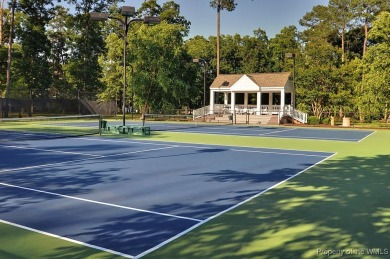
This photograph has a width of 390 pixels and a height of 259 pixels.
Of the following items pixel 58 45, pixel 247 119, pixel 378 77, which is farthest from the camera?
pixel 58 45

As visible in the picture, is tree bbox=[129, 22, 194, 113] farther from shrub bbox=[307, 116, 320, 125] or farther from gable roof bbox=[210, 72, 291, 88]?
shrub bbox=[307, 116, 320, 125]

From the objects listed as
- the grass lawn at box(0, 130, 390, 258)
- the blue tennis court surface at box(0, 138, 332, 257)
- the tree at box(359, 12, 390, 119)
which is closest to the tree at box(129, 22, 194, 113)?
the tree at box(359, 12, 390, 119)

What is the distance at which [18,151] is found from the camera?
15.4 metres

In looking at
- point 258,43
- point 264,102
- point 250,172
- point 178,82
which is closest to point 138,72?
point 178,82

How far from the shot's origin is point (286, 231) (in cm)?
586

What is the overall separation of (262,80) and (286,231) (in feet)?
130

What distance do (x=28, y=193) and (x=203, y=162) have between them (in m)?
5.87

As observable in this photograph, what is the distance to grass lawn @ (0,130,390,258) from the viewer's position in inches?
198

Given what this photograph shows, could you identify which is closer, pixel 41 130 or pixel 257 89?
pixel 41 130

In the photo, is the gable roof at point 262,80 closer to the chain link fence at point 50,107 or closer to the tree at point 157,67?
the tree at point 157,67

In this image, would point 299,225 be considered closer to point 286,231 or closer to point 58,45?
point 286,231

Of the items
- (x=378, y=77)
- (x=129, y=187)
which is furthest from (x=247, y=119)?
(x=129, y=187)

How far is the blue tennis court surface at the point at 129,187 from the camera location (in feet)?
19.6

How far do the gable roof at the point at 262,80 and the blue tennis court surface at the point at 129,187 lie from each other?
27696mm
